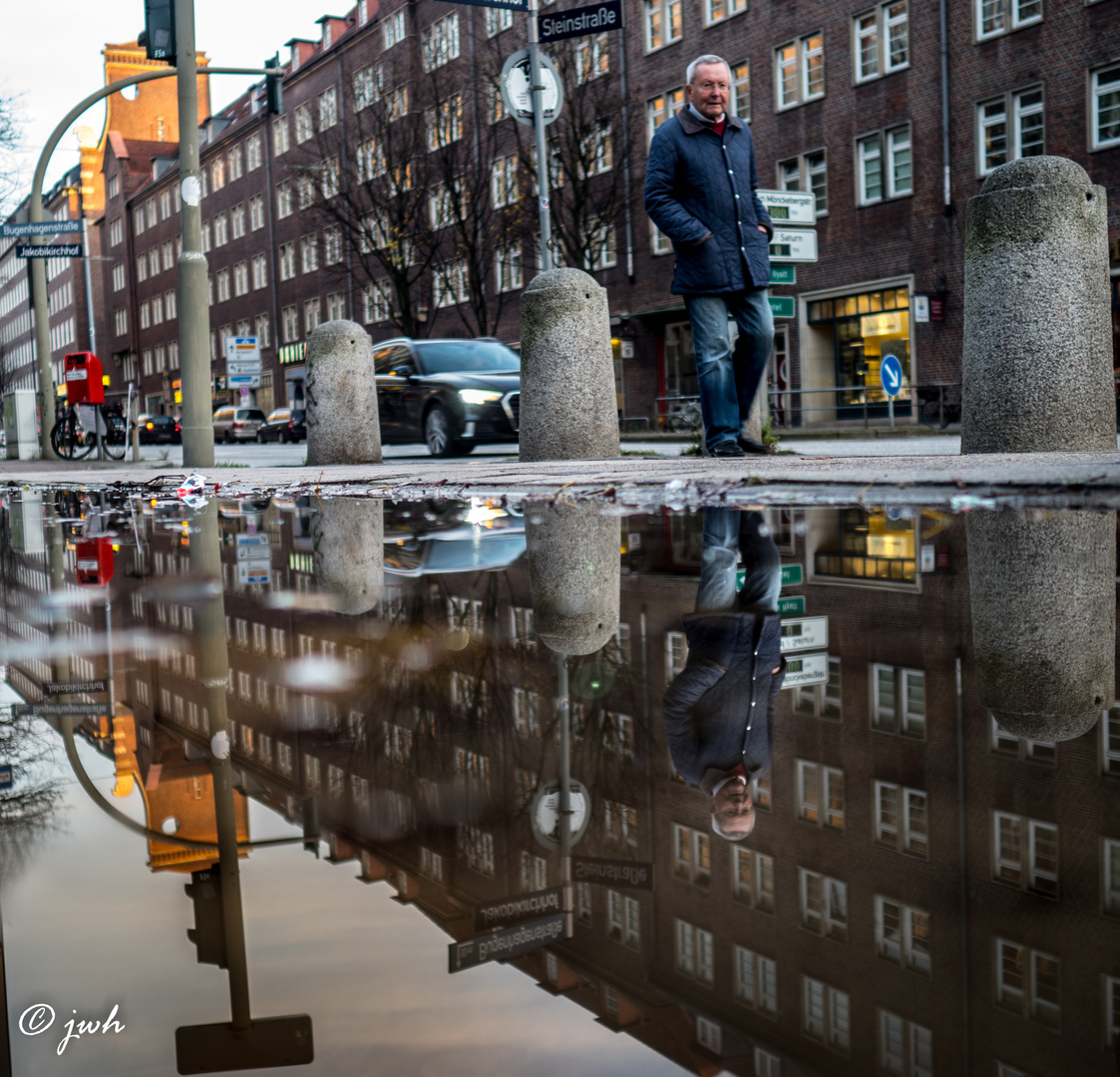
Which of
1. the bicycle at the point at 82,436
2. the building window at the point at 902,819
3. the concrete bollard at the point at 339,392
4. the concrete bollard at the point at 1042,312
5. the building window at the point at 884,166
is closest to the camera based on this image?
the building window at the point at 902,819

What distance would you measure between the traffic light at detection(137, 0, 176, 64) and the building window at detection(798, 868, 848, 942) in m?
13.2

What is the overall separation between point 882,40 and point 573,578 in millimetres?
31947

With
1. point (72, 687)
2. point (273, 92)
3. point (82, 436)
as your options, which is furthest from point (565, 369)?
point (82, 436)

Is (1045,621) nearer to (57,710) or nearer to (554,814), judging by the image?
(554,814)

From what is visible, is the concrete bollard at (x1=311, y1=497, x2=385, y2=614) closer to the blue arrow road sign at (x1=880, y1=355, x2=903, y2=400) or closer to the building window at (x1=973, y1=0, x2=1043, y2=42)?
the blue arrow road sign at (x1=880, y1=355, x2=903, y2=400)

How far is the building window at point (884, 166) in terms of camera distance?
32.1 meters

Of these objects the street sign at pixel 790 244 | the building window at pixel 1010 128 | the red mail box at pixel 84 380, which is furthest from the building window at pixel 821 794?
the building window at pixel 1010 128

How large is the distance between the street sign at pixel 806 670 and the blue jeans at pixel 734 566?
594mm

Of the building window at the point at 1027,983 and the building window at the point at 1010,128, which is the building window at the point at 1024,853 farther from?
the building window at the point at 1010,128

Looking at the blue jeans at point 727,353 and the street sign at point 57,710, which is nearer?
the street sign at point 57,710

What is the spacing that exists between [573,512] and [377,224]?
123 feet

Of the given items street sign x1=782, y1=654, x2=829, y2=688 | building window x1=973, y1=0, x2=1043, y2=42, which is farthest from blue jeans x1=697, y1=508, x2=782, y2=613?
building window x1=973, y1=0, x2=1043, y2=42

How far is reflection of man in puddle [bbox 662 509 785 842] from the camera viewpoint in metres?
1.46

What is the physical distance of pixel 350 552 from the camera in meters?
4.48
